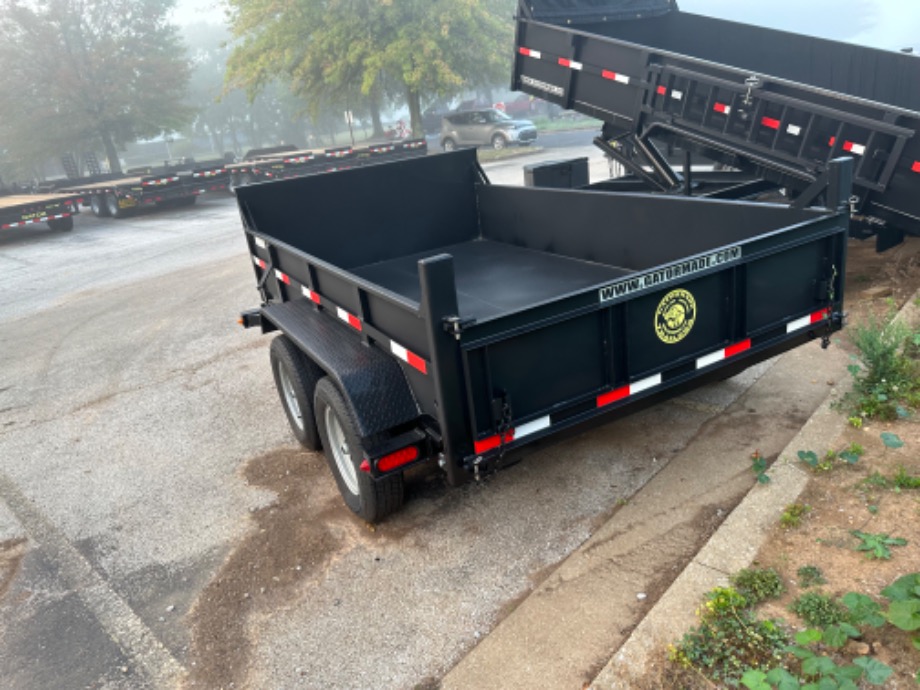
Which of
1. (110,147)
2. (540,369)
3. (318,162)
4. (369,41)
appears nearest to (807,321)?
(540,369)

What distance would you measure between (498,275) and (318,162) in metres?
17.2

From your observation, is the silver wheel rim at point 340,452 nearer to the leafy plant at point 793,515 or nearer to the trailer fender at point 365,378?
the trailer fender at point 365,378

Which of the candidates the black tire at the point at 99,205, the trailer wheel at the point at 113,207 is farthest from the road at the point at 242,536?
the black tire at the point at 99,205

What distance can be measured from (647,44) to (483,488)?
7012mm

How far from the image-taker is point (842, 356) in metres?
5.56

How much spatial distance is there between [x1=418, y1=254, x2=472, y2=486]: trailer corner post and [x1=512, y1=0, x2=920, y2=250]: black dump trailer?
133 inches

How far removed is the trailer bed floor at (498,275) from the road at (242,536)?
3.52 ft

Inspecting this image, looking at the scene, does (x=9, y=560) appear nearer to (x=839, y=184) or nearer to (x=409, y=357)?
(x=409, y=357)

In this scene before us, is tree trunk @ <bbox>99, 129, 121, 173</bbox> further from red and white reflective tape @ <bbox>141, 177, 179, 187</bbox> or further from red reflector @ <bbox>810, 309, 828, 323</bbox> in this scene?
red reflector @ <bbox>810, 309, 828, 323</bbox>

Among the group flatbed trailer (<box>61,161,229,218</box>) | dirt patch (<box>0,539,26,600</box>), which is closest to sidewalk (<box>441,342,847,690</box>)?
dirt patch (<box>0,539,26,600</box>)

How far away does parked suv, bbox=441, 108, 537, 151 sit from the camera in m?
27.2

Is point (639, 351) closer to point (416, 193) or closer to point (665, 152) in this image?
point (416, 193)

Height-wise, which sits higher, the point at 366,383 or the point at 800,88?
the point at 800,88

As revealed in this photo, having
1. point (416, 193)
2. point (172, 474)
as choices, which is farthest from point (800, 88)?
point (172, 474)
